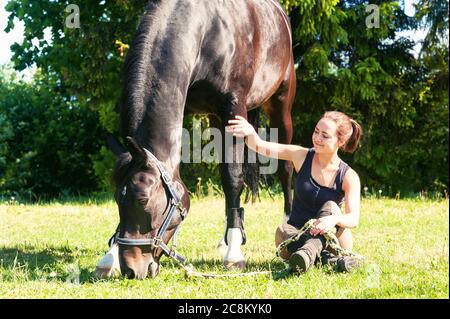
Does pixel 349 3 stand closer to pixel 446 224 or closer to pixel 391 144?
pixel 391 144

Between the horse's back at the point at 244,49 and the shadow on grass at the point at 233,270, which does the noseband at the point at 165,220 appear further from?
the horse's back at the point at 244,49

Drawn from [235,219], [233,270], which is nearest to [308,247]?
[233,270]

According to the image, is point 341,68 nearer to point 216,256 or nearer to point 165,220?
point 216,256

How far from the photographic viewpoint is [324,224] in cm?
339

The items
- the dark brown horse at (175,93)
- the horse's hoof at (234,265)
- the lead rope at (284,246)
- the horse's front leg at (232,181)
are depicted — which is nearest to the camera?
the dark brown horse at (175,93)

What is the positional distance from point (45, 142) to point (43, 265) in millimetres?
7842

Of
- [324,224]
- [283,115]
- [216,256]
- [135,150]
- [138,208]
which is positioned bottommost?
[216,256]

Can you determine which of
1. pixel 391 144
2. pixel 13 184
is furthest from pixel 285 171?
pixel 13 184

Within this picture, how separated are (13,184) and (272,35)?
25.3 feet

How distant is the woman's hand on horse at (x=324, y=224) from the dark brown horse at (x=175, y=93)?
2.24ft

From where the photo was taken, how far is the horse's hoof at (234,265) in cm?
381

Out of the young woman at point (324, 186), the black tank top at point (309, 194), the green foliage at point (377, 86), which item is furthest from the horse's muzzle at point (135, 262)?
the green foliage at point (377, 86)

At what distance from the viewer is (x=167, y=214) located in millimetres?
3234

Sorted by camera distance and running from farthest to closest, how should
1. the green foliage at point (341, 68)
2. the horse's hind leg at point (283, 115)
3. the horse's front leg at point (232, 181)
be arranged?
the green foliage at point (341, 68) < the horse's hind leg at point (283, 115) < the horse's front leg at point (232, 181)
